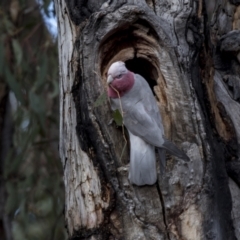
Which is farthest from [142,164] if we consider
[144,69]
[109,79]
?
[144,69]

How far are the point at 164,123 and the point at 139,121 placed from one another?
0.34ft

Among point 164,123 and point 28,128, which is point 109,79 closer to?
point 164,123

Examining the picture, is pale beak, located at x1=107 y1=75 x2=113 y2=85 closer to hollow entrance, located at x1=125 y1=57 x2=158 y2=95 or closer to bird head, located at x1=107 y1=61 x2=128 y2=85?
bird head, located at x1=107 y1=61 x2=128 y2=85

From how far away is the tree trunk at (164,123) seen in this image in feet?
7.09

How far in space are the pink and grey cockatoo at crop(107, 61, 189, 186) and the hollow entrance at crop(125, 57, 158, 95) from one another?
0.09 metres

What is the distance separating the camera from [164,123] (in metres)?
2.24

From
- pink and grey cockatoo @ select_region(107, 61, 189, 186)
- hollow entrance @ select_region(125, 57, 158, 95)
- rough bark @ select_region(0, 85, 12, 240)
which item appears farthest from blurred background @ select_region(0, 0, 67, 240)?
pink and grey cockatoo @ select_region(107, 61, 189, 186)

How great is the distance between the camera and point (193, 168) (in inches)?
85.8

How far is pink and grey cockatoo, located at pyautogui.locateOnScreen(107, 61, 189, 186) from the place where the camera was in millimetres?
2123

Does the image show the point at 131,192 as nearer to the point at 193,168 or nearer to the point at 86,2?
the point at 193,168

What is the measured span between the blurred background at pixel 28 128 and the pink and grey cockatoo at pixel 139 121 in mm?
1211

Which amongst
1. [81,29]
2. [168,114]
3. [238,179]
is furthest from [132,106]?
[238,179]

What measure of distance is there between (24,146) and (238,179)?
Result: 4.35 feet

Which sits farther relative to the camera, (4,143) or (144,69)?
(4,143)
